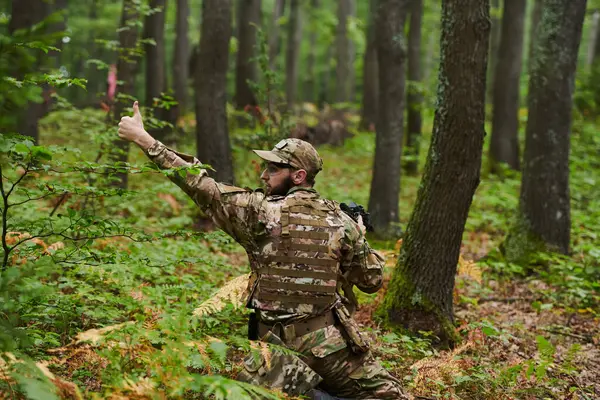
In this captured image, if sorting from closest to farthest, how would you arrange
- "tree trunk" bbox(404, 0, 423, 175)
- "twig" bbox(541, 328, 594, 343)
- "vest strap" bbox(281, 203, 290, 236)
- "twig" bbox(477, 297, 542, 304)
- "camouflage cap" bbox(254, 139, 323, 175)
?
"vest strap" bbox(281, 203, 290, 236), "camouflage cap" bbox(254, 139, 323, 175), "twig" bbox(541, 328, 594, 343), "twig" bbox(477, 297, 542, 304), "tree trunk" bbox(404, 0, 423, 175)

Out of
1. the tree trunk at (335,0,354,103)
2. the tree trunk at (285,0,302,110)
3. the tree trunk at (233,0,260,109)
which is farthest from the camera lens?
the tree trunk at (285,0,302,110)

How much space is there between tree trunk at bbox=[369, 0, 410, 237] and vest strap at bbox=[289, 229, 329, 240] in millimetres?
6401

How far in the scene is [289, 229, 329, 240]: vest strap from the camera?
383 cm

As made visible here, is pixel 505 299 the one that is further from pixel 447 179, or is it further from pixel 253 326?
pixel 253 326

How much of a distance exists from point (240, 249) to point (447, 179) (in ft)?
12.7

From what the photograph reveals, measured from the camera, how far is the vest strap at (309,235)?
151 inches

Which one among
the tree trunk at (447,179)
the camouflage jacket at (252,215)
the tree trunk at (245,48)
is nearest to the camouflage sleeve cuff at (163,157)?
the camouflage jacket at (252,215)

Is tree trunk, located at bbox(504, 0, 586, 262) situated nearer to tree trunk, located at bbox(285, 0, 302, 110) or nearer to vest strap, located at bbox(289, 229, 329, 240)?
vest strap, located at bbox(289, 229, 329, 240)

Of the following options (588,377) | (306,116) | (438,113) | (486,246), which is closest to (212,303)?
(438,113)

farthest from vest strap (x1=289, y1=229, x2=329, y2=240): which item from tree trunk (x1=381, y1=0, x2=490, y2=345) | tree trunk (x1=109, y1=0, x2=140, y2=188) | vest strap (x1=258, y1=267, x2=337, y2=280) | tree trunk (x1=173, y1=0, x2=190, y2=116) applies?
tree trunk (x1=173, y1=0, x2=190, y2=116)

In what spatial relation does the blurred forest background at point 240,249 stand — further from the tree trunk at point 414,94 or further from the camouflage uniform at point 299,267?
the tree trunk at point 414,94

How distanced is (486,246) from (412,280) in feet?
15.4

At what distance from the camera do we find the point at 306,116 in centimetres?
2486

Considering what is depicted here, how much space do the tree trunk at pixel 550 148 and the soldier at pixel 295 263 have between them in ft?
18.2
